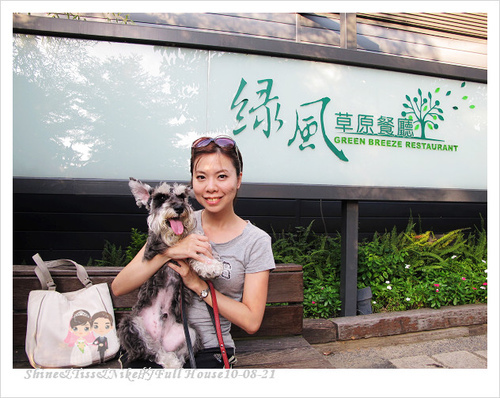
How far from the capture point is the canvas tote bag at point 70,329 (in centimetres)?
208

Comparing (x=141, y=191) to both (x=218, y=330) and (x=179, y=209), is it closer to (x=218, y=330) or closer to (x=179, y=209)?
(x=179, y=209)

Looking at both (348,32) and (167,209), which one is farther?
(348,32)

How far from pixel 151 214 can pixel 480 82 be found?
431 cm

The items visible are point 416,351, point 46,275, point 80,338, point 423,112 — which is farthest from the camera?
point 423,112

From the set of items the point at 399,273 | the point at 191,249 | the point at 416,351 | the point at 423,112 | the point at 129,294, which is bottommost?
the point at 416,351

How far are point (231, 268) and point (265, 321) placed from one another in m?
0.94

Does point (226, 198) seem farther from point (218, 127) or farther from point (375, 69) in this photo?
point (375, 69)

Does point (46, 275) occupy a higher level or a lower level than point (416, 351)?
higher

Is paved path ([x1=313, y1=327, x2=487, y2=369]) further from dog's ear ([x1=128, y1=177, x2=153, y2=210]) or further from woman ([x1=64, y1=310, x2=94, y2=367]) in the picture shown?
dog's ear ([x1=128, y1=177, x2=153, y2=210])

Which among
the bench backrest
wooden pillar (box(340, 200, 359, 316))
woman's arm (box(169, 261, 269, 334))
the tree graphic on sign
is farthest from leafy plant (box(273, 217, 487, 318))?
woman's arm (box(169, 261, 269, 334))

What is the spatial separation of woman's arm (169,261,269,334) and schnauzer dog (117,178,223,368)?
0.07m

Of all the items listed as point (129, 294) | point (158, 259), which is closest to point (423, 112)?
point (158, 259)

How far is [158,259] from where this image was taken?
6.18ft

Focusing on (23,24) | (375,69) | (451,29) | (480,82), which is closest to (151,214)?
(23,24)
